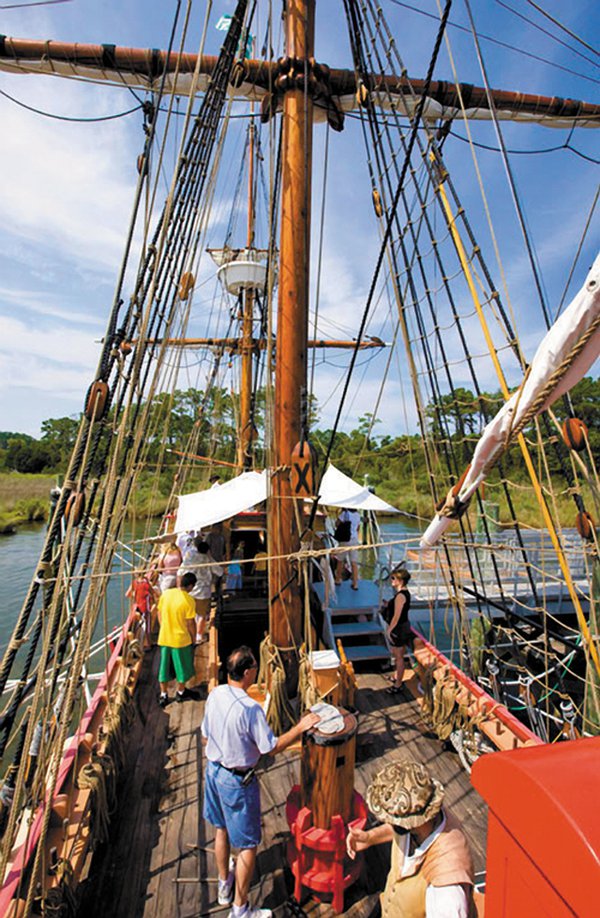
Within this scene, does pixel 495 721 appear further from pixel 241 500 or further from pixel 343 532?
pixel 343 532

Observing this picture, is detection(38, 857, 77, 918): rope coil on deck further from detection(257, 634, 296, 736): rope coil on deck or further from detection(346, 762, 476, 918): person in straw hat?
detection(257, 634, 296, 736): rope coil on deck

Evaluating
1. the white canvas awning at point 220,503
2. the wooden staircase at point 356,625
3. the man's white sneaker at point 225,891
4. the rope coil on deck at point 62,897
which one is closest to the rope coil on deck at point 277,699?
the wooden staircase at point 356,625

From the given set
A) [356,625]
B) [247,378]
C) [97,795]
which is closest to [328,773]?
[97,795]

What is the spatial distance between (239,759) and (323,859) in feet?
2.56

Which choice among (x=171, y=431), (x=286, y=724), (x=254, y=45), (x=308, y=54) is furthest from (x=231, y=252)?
(x=171, y=431)

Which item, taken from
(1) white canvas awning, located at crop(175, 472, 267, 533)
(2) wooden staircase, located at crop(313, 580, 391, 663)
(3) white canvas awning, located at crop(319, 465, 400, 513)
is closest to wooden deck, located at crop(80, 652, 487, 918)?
(2) wooden staircase, located at crop(313, 580, 391, 663)

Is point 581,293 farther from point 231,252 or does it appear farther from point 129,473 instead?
point 231,252

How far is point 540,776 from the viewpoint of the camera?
0.81 m

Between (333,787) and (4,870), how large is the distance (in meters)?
1.51

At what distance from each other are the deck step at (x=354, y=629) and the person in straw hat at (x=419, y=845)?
3.96 m

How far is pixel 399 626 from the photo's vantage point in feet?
15.3

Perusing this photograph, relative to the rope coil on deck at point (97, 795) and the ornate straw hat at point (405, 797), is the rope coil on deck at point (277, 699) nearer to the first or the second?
the rope coil on deck at point (97, 795)

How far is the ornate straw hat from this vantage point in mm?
1507

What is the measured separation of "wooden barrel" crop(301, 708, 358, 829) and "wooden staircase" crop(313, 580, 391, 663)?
2507 millimetres
